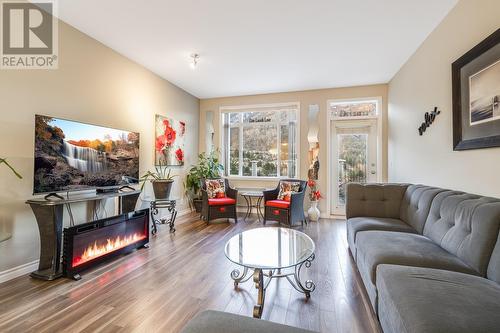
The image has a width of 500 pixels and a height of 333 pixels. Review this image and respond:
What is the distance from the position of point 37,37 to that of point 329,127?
4.77m

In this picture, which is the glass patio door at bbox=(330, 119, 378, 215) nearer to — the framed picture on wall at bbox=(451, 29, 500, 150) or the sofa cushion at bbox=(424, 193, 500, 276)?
the framed picture on wall at bbox=(451, 29, 500, 150)

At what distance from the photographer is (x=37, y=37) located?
2.50 metres

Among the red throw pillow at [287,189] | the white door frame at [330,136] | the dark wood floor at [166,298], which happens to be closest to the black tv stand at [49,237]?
the dark wood floor at [166,298]

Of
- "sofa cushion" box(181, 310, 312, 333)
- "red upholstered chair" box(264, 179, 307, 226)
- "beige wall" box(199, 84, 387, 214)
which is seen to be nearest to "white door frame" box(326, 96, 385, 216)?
"beige wall" box(199, 84, 387, 214)

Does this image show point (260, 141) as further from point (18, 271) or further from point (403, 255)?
point (18, 271)

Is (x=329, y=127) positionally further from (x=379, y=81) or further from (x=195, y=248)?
(x=195, y=248)

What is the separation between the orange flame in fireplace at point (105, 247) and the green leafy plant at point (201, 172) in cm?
206

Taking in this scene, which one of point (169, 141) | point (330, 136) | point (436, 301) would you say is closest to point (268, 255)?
point (436, 301)

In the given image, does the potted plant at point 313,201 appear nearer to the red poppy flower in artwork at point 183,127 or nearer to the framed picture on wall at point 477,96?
the framed picture on wall at point 477,96

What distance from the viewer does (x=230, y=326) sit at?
0.99 meters

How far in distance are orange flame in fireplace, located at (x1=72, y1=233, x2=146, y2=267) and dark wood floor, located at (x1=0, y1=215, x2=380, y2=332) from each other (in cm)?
16

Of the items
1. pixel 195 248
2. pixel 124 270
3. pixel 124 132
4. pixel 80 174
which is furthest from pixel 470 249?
pixel 124 132

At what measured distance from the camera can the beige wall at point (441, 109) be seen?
6.40 feet

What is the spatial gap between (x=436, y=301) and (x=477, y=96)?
75.7 inches
